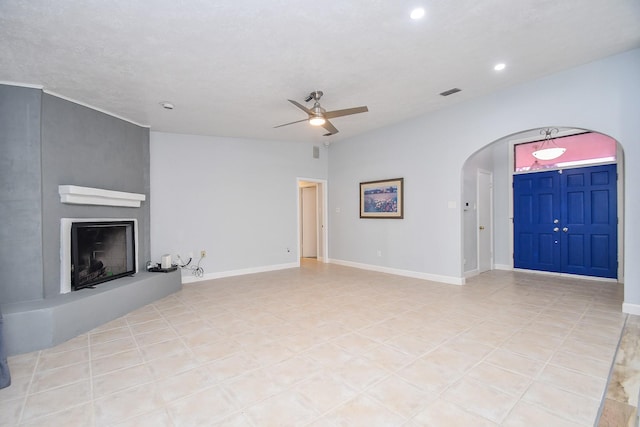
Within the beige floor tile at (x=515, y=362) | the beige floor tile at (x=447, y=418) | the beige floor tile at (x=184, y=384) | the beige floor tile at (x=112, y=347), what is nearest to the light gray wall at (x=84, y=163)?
the beige floor tile at (x=112, y=347)

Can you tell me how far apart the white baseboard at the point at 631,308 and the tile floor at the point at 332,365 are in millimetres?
138

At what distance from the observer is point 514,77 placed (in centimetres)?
381

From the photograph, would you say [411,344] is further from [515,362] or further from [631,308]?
[631,308]

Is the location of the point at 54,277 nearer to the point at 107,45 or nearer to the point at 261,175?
the point at 107,45

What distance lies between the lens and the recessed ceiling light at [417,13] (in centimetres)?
238

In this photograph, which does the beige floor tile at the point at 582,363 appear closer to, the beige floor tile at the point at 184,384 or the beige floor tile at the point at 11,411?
the beige floor tile at the point at 184,384

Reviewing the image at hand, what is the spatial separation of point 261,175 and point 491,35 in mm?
4631

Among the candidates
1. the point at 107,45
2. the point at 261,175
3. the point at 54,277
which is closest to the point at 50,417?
the point at 54,277

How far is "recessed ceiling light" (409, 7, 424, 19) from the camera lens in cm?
238

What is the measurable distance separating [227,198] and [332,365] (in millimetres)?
4310

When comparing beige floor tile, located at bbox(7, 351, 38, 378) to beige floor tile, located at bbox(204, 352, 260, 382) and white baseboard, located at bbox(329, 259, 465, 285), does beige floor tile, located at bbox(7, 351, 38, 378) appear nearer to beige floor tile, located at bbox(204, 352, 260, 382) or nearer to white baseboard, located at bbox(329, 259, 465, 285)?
beige floor tile, located at bbox(204, 352, 260, 382)

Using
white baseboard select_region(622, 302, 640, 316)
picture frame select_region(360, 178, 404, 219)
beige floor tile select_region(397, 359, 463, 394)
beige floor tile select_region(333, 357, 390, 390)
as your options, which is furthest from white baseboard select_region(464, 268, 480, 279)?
beige floor tile select_region(333, 357, 390, 390)

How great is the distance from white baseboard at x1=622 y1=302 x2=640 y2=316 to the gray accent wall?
6.57m

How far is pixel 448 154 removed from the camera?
16.3ft
